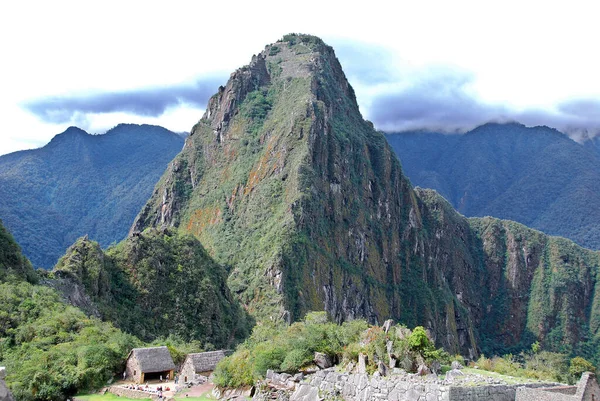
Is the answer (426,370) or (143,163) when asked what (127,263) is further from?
(143,163)

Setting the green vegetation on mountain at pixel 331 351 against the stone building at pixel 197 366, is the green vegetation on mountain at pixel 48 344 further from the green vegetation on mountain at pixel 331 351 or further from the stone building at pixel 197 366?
the green vegetation on mountain at pixel 331 351

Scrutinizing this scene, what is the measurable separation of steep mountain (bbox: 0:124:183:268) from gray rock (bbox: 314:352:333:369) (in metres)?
122

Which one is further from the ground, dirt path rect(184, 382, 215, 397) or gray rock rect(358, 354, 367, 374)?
gray rock rect(358, 354, 367, 374)

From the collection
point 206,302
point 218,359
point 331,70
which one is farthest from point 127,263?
point 331,70

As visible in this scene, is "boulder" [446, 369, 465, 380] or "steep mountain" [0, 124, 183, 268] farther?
"steep mountain" [0, 124, 183, 268]

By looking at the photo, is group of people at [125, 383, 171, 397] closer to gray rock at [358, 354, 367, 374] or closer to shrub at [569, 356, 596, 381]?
gray rock at [358, 354, 367, 374]

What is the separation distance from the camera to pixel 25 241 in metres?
150

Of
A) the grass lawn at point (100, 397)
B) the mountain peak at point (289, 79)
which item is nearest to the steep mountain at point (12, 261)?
the grass lawn at point (100, 397)

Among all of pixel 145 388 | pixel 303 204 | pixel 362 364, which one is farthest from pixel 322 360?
pixel 303 204

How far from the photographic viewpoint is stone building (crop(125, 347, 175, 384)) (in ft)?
134

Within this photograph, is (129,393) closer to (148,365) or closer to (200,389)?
(200,389)

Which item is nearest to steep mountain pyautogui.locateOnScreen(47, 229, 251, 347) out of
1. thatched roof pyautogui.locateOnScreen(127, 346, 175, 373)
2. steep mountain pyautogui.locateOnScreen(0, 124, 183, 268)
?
thatched roof pyautogui.locateOnScreen(127, 346, 175, 373)

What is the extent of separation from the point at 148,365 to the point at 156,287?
45097mm

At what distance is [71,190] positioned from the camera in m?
180
